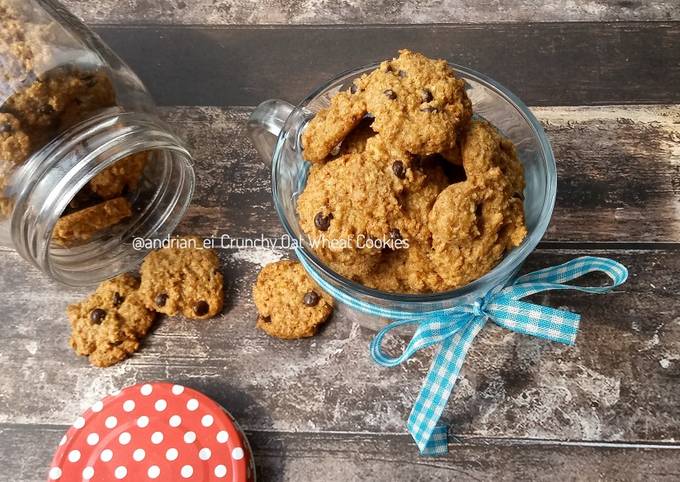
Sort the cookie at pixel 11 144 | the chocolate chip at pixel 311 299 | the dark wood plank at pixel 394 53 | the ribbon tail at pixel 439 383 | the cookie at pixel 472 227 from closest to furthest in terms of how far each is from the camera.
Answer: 1. the cookie at pixel 472 227
2. the cookie at pixel 11 144
3. the ribbon tail at pixel 439 383
4. the chocolate chip at pixel 311 299
5. the dark wood plank at pixel 394 53

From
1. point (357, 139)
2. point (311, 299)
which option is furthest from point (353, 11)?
point (311, 299)

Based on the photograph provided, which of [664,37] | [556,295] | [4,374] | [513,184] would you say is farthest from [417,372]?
[664,37]

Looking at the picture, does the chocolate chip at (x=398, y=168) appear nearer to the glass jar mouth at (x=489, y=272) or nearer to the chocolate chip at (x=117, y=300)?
the glass jar mouth at (x=489, y=272)

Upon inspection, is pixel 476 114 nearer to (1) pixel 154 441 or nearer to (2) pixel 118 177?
(2) pixel 118 177

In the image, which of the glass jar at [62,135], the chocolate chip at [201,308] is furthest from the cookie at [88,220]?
the chocolate chip at [201,308]

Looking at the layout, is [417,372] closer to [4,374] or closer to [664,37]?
[4,374]

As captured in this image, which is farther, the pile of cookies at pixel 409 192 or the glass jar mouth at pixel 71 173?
the glass jar mouth at pixel 71 173
